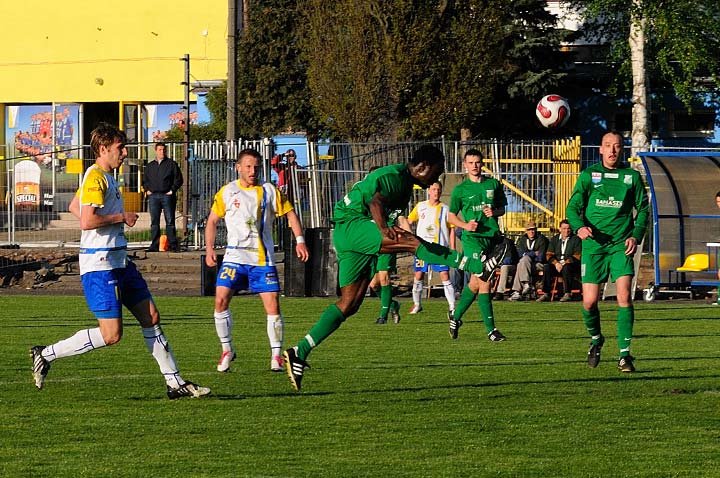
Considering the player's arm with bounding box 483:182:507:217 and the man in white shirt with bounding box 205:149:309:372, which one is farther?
the player's arm with bounding box 483:182:507:217

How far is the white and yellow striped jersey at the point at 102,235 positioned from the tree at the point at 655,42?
2475cm

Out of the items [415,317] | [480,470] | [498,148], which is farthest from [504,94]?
[480,470]

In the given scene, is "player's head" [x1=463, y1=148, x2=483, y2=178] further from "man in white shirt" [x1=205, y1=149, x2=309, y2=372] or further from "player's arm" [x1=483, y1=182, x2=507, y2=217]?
"man in white shirt" [x1=205, y1=149, x2=309, y2=372]

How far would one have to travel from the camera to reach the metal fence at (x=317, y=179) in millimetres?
29281

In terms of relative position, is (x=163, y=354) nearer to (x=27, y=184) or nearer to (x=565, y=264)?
(x=565, y=264)

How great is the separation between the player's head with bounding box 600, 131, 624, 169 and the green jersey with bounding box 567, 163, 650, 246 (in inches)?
4.7

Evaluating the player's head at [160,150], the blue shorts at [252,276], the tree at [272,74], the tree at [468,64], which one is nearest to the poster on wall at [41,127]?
the tree at [272,74]

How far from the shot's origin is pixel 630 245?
13219 millimetres

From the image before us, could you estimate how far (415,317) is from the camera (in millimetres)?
20750

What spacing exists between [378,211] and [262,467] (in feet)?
11.1

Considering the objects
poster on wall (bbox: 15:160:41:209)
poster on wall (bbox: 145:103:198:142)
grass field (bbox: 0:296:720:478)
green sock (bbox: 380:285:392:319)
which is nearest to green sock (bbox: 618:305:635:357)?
grass field (bbox: 0:296:720:478)

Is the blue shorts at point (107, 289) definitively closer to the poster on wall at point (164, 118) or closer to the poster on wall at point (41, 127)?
the poster on wall at point (164, 118)

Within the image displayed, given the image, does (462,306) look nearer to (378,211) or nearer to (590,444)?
(378,211)

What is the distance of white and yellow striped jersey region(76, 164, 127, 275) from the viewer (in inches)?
419
